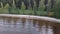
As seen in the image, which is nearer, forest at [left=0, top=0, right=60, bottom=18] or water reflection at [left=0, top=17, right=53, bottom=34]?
water reflection at [left=0, top=17, right=53, bottom=34]

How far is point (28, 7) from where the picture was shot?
7469mm

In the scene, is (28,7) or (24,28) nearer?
(24,28)

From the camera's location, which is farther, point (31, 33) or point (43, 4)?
point (43, 4)

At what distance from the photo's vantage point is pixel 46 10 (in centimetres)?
691

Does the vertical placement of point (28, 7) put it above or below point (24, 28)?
above

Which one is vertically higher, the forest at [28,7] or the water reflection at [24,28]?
the forest at [28,7]

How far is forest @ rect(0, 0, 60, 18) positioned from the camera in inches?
267

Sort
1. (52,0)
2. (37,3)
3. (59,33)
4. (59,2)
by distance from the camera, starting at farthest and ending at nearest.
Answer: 1. (37,3)
2. (52,0)
3. (59,2)
4. (59,33)

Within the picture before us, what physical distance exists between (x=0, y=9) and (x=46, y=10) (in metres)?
2.17

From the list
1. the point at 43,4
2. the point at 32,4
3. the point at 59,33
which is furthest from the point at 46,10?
the point at 59,33

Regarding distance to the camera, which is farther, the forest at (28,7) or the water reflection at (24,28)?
the forest at (28,7)

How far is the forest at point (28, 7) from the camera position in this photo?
677cm

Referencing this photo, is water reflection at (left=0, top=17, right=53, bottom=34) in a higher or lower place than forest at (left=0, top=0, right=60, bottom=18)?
lower

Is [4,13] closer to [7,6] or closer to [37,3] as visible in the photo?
[7,6]
